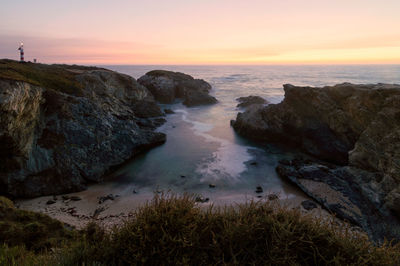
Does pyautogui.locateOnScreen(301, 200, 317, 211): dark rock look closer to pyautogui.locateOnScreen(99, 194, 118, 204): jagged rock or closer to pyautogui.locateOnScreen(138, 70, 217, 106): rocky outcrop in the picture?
pyautogui.locateOnScreen(99, 194, 118, 204): jagged rock

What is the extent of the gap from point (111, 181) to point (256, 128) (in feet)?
53.1

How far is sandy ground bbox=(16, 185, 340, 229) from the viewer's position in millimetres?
10305

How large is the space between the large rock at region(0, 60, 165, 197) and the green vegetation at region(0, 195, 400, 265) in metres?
9.51

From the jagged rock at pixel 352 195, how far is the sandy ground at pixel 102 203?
86 centimetres

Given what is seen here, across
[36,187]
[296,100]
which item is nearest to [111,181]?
[36,187]

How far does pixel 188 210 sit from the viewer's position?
4395 mm

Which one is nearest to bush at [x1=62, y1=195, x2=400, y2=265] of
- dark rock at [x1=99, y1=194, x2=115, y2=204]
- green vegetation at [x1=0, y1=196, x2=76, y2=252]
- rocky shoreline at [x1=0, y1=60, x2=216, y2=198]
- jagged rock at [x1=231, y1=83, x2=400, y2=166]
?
green vegetation at [x1=0, y1=196, x2=76, y2=252]

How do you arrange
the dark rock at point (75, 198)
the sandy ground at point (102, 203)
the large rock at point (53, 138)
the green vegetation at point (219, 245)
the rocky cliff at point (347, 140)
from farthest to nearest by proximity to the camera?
the dark rock at point (75, 198) < the large rock at point (53, 138) < the rocky cliff at point (347, 140) < the sandy ground at point (102, 203) < the green vegetation at point (219, 245)

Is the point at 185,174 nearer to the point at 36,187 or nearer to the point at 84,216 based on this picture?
the point at 84,216

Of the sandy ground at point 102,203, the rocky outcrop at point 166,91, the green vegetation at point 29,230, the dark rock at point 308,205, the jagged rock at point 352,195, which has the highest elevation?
the rocky outcrop at point 166,91

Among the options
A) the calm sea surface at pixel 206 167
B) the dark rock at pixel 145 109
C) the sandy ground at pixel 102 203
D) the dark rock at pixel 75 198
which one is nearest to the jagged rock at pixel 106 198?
the sandy ground at pixel 102 203

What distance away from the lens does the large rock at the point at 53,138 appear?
11.5 meters

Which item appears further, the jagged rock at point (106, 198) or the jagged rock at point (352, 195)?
the jagged rock at point (106, 198)

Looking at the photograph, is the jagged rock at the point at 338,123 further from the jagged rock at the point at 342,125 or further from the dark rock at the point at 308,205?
the dark rock at the point at 308,205
